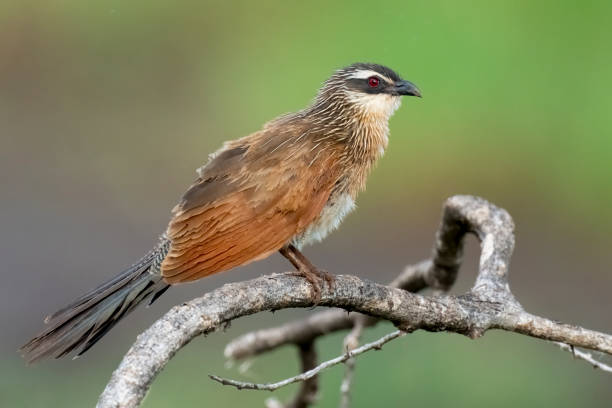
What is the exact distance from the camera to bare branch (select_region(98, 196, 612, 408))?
6.43ft

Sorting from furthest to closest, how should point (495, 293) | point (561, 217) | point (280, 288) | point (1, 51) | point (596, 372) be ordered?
point (1, 51), point (561, 217), point (596, 372), point (495, 293), point (280, 288)

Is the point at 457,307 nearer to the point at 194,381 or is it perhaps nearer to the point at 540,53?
the point at 194,381

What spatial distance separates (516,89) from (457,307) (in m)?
4.29

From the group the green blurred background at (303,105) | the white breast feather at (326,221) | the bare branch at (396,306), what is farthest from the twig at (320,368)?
the green blurred background at (303,105)

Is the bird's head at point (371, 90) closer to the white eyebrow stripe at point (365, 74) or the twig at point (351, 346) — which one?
the white eyebrow stripe at point (365, 74)

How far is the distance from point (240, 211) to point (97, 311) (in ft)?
1.54

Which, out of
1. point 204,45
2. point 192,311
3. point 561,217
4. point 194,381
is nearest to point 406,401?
point 194,381

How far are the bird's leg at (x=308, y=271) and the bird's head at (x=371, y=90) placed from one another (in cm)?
62

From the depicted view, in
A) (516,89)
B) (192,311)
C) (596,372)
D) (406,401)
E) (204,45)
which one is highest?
(204,45)

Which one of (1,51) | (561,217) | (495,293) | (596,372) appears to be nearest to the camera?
(495,293)

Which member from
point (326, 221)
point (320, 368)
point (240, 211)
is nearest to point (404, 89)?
point (326, 221)

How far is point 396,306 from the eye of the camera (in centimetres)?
250

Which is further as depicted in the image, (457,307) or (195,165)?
(195,165)

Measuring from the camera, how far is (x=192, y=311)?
2.11 metres
